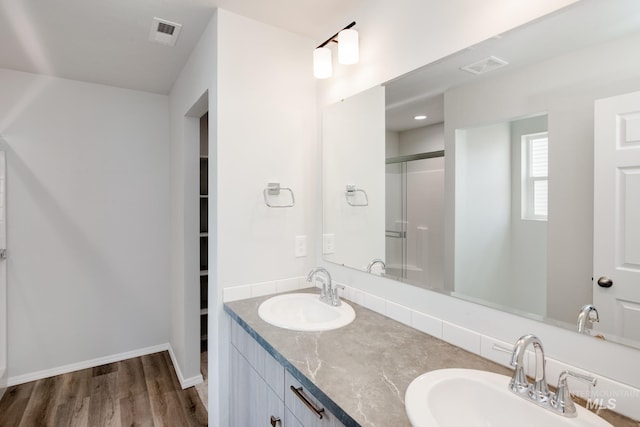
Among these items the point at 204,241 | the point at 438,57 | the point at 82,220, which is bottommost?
the point at 204,241

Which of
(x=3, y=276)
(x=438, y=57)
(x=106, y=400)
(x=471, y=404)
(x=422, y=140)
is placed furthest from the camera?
(x=3, y=276)

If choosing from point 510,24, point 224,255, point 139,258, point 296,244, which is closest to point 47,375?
point 139,258

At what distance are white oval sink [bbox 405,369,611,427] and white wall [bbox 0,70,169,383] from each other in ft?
9.31

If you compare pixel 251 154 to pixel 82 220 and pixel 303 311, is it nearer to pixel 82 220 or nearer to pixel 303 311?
pixel 303 311

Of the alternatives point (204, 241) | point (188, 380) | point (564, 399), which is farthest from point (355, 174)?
point (188, 380)

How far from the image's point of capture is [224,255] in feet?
5.57

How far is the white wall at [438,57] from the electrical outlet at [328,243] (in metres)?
0.09

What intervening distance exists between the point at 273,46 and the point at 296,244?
3.80 feet

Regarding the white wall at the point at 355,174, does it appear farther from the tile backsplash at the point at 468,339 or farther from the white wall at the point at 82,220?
the white wall at the point at 82,220

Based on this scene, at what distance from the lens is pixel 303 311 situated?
1.73m

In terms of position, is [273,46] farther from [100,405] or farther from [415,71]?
[100,405]

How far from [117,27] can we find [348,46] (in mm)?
1347

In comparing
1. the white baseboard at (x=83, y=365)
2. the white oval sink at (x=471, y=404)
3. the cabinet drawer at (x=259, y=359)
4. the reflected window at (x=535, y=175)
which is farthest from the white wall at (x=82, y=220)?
the reflected window at (x=535, y=175)

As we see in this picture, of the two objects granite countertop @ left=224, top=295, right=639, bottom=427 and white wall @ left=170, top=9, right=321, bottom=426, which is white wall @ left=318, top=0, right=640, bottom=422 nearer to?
granite countertop @ left=224, top=295, right=639, bottom=427
